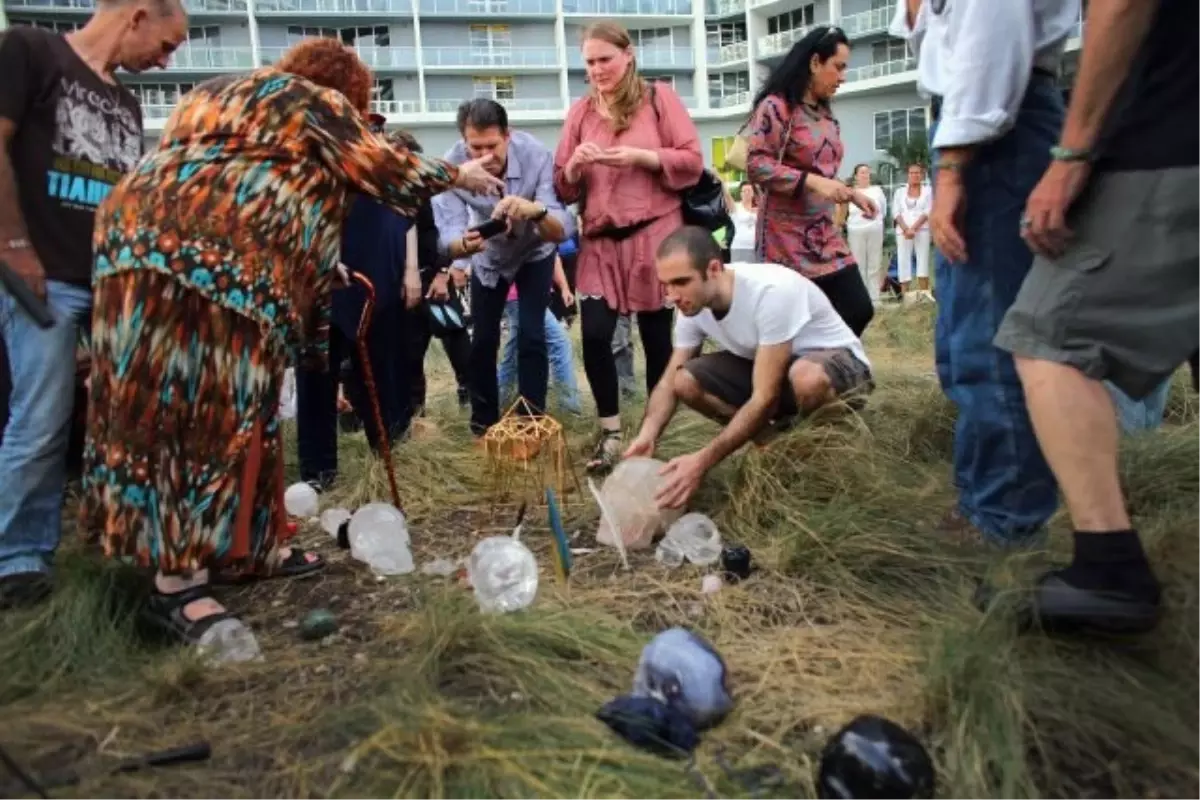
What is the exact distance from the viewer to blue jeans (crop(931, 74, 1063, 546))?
2.21 meters

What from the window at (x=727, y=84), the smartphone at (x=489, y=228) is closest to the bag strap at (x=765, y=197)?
the smartphone at (x=489, y=228)

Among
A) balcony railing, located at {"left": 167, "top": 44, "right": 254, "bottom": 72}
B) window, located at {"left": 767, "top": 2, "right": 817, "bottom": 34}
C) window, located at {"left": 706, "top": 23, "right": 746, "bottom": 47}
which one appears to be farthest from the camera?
window, located at {"left": 706, "top": 23, "right": 746, "bottom": 47}

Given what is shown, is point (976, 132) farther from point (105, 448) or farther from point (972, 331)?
point (105, 448)

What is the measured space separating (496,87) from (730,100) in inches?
382

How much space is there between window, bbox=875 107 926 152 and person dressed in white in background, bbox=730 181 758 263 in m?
19.8

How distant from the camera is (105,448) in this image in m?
2.23

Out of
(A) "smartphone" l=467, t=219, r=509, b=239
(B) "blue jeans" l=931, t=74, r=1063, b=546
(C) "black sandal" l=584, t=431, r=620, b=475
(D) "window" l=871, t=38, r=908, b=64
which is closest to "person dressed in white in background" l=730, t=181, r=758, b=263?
(C) "black sandal" l=584, t=431, r=620, b=475

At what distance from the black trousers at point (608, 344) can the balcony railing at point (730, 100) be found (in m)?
36.4

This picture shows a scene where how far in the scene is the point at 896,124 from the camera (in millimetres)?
31531

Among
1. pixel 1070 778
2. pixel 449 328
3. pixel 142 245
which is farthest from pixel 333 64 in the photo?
pixel 449 328

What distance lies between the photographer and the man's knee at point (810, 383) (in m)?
3.28

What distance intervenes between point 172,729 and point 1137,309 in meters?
1.99

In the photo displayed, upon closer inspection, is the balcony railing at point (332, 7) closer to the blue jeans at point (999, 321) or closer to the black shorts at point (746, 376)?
the black shorts at point (746, 376)

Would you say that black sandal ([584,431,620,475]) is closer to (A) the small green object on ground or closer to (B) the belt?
(A) the small green object on ground
